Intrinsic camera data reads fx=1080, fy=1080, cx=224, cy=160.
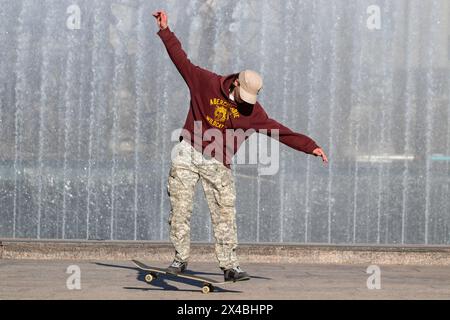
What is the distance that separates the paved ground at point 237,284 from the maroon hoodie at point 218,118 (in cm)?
99

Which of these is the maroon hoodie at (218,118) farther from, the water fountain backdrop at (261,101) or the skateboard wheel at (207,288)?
the water fountain backdrop at (261,101)

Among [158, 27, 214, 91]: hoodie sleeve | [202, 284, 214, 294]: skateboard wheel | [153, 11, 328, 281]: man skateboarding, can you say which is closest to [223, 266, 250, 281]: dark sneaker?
[153, 11, 328, 281]: man skateboarding

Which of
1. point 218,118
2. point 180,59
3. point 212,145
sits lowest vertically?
point 212,145

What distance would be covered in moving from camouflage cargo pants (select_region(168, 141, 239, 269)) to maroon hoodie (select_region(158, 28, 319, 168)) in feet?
0.28

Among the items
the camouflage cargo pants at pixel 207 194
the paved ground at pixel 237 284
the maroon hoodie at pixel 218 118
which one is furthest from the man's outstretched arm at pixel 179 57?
the paved ground at pixel 237 284

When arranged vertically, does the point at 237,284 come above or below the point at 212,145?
below

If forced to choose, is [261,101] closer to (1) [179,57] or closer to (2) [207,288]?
(1) [179,57]

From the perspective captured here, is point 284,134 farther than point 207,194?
No

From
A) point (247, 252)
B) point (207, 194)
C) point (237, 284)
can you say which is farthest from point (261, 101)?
point (207, 194)

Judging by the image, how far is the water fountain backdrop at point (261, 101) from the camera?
13.2 metres

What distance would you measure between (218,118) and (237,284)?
137cm

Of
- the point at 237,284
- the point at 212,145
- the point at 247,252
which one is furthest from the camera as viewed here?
the point at 247,252

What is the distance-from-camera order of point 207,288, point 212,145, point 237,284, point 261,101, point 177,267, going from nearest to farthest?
point 207,288 → point 212,145 → point 177,267 → point 237,284 → point 261,101

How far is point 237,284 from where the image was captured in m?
8.02
